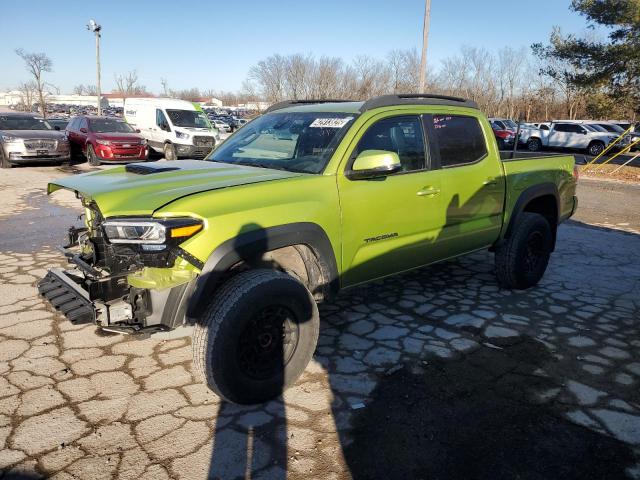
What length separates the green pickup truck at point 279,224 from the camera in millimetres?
2666

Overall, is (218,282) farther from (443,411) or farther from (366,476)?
(443,411)

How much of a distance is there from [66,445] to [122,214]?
49.1 inches

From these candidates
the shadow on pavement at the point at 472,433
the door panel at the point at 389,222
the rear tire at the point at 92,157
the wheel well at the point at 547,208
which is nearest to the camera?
the shadow on pavement at the point at 472,433

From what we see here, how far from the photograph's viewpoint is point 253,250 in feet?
9.28

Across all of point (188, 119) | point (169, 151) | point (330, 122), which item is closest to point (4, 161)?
point (169, 151)

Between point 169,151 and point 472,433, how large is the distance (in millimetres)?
14811

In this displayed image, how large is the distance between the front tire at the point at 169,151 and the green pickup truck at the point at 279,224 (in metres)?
11.9

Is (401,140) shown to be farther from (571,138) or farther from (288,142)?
(571,138)

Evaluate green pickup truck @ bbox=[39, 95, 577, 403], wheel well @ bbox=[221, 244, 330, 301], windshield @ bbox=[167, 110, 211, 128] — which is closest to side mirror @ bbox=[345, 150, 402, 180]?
green pickup truck @ bbox=[39, 95, 577, 403]

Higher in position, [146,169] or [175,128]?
[175,128]

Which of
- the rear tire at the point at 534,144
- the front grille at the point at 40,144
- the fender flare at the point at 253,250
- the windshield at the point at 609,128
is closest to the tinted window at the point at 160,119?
the front grille at the point at 40,144

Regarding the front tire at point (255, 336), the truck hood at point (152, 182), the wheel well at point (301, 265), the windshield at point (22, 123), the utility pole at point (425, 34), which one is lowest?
the front tire at point (255, 336)

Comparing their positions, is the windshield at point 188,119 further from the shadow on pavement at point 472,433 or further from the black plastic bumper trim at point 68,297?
the shadow on pavement at point 472,433

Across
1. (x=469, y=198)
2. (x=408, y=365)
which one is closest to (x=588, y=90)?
(x=469, y=198)
